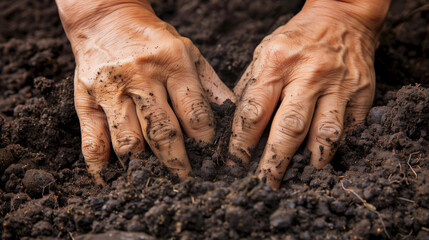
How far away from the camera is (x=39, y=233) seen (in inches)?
50.6

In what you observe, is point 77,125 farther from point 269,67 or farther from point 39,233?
point 269,67

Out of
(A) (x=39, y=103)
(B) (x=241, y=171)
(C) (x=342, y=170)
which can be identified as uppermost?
(A) (x=39, y=103)

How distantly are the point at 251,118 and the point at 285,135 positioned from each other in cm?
18

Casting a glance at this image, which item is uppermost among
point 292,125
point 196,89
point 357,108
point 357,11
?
point 357,11

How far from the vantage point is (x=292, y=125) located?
1.51m

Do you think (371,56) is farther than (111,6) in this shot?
Yes

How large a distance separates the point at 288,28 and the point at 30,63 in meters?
1.85

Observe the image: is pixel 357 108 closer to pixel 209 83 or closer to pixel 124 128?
pixel 209 83

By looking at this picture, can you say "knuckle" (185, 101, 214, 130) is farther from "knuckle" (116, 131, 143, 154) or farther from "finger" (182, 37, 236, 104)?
"knuckle" (116, 131, 143, 154)

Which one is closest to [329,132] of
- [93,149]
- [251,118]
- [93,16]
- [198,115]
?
[251,118]

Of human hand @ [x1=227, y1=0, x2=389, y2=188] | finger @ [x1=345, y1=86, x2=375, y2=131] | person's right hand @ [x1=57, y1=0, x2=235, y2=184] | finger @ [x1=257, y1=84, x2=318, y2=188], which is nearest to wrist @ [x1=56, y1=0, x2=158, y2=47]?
person's right hand @ [x1=57, y1=0, x2=235, y2=184]

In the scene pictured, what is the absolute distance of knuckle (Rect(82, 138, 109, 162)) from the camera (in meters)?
1.64

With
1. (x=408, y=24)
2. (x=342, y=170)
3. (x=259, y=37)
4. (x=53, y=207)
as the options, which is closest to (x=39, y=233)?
(x=53, y=207)

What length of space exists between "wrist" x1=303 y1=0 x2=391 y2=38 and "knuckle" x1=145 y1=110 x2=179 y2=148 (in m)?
1.08
